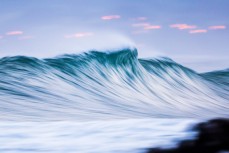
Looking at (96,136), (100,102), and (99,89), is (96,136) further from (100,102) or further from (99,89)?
(99,89)

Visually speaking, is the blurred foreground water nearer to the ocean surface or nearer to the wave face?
the ocean surface

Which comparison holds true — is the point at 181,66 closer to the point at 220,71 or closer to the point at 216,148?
the point at 220,71

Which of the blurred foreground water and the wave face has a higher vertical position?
the wave face

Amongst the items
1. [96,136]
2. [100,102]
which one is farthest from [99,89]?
[96,136]

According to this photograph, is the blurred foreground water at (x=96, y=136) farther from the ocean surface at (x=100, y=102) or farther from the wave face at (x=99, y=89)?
the wave face at (x=99, y=89)

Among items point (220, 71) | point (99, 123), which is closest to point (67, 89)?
point (99, 123)

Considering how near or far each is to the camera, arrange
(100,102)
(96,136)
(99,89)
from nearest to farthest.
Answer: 1. (96,136)
2. (100,102)
3. (99,89)

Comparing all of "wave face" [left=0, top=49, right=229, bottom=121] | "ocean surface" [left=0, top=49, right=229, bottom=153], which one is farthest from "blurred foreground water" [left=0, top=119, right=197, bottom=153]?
"wave face" [left=0, top=49, right=229, bottom=121]

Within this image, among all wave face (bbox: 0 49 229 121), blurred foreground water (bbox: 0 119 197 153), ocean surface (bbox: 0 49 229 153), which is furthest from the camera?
wave face (bbox: 0 49 229 121)
